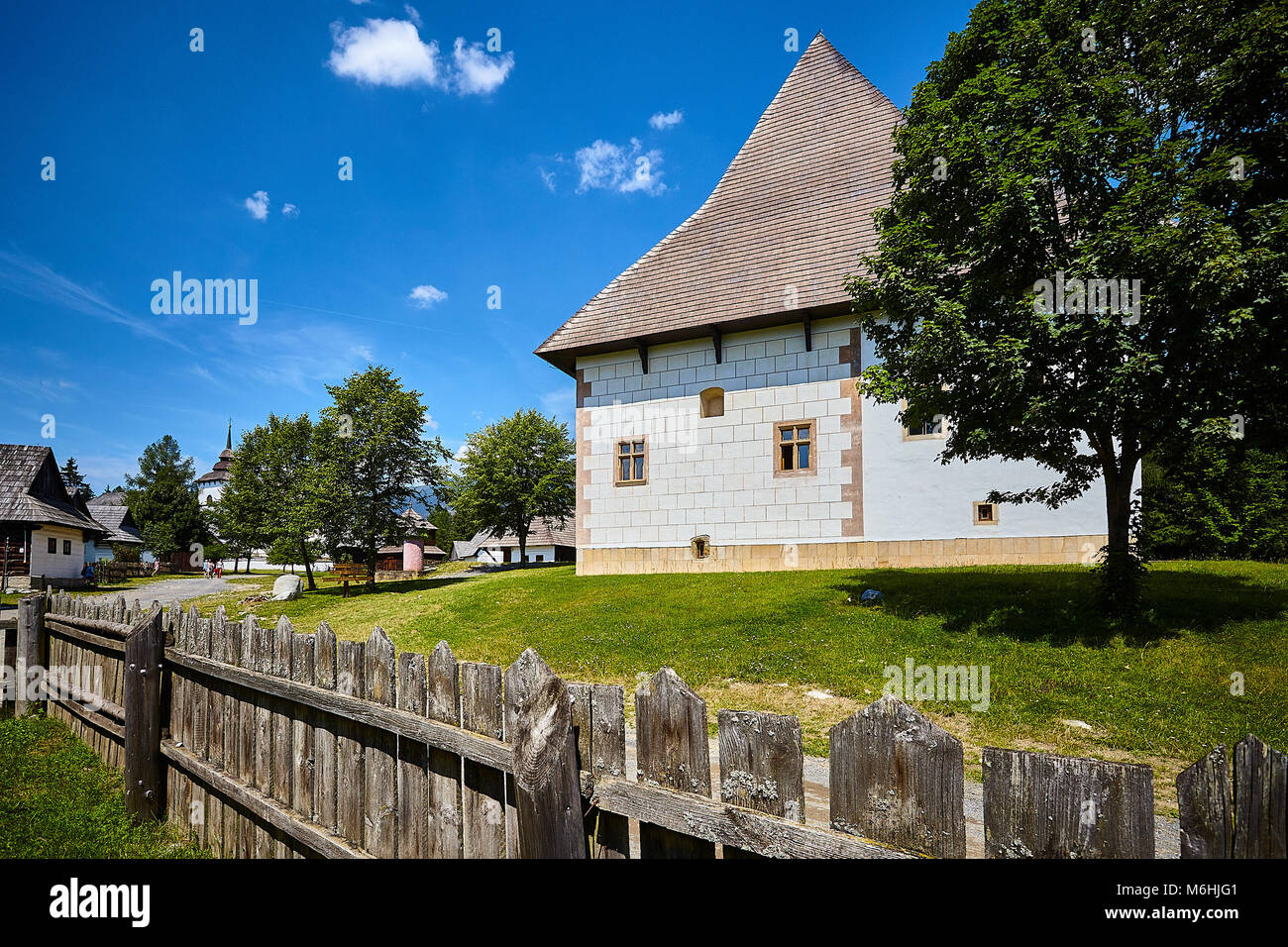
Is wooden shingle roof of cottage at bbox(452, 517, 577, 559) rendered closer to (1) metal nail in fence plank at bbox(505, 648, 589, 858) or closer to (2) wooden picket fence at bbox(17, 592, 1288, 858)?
(2) wooden picket fence at bbox(17, 592, 1288, 858)

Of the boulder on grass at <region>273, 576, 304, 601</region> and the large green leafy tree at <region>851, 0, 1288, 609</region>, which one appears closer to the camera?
the large green leafy tree at <region>851, 0, 1288, 609</region>

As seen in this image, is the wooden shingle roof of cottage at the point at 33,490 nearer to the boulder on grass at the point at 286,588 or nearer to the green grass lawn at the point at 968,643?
the boulder on grass at the point at 286,588

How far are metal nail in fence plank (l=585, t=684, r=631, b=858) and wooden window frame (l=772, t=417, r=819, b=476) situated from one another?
15.6m

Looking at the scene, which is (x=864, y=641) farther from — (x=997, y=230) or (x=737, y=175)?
(x=737, y=175)

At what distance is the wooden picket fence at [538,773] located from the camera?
147 centimetres

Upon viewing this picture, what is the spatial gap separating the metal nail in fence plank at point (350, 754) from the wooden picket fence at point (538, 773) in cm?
1

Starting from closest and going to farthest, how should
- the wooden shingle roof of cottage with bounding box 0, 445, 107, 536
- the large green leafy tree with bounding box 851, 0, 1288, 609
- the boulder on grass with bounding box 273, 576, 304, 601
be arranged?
the large green leafy tree with bounding box 851, 0, 1288, 609 → the boulder on grass with bounding box 273, 576, 304, 601 → the wooden shingle roof of cottage with bounding box 0, 445, 107, 536

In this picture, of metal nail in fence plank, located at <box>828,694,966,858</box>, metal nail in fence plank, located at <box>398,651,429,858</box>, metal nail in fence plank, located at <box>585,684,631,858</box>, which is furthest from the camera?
metal nail in fence plank, located at <box>398,651,429,858</box>

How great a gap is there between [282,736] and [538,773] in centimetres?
249

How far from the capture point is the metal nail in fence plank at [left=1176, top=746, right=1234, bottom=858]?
4.36 feet

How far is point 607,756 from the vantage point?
91.0 inches

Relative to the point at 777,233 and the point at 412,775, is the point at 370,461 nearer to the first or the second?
the point at 777,233

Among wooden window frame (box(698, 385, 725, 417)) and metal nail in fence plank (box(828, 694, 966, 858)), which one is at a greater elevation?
wooden window frame (box(698, 385, 725, 417))

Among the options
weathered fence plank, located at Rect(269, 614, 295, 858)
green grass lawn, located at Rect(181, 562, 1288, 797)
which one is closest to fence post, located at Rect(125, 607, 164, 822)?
weathered fence plank, located at Rect(269, 614, 295, 858)
